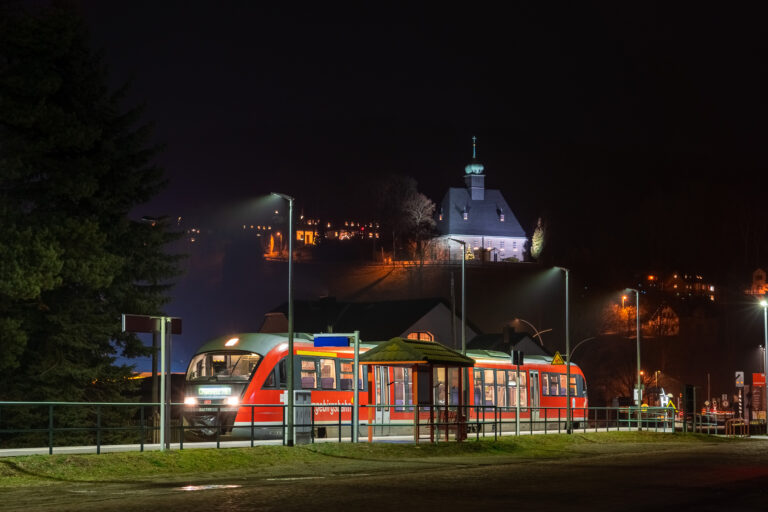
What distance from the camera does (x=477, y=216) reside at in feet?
589

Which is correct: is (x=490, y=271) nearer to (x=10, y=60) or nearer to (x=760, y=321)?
(x=760, y=321)

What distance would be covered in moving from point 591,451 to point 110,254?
57.8 ft

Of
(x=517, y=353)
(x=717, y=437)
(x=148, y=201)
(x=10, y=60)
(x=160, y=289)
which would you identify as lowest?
(x=717, y=437)

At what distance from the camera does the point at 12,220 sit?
127 feet

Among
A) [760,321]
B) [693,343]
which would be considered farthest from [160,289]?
[760,321]

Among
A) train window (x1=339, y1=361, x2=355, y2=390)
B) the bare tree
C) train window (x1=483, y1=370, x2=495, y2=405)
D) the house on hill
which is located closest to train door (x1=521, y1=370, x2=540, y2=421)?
train window (x1=483, y1=370, x2=495, y2=405)

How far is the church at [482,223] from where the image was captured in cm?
17512

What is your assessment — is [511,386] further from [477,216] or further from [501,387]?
[477,216]

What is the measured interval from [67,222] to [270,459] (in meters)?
14.7

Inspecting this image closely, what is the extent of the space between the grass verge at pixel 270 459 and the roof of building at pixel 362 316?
55763mm

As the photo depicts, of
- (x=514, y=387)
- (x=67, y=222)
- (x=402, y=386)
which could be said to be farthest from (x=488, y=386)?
(x=67, y=222)

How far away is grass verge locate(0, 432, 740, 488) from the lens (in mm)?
21547

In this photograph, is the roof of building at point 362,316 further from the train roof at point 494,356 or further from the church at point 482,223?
the church at point 482,223

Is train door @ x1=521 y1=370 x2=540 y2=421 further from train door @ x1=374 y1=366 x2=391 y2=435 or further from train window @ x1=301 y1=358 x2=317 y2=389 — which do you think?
train window @ x1=301 y1=358 x2=317 y2=389
